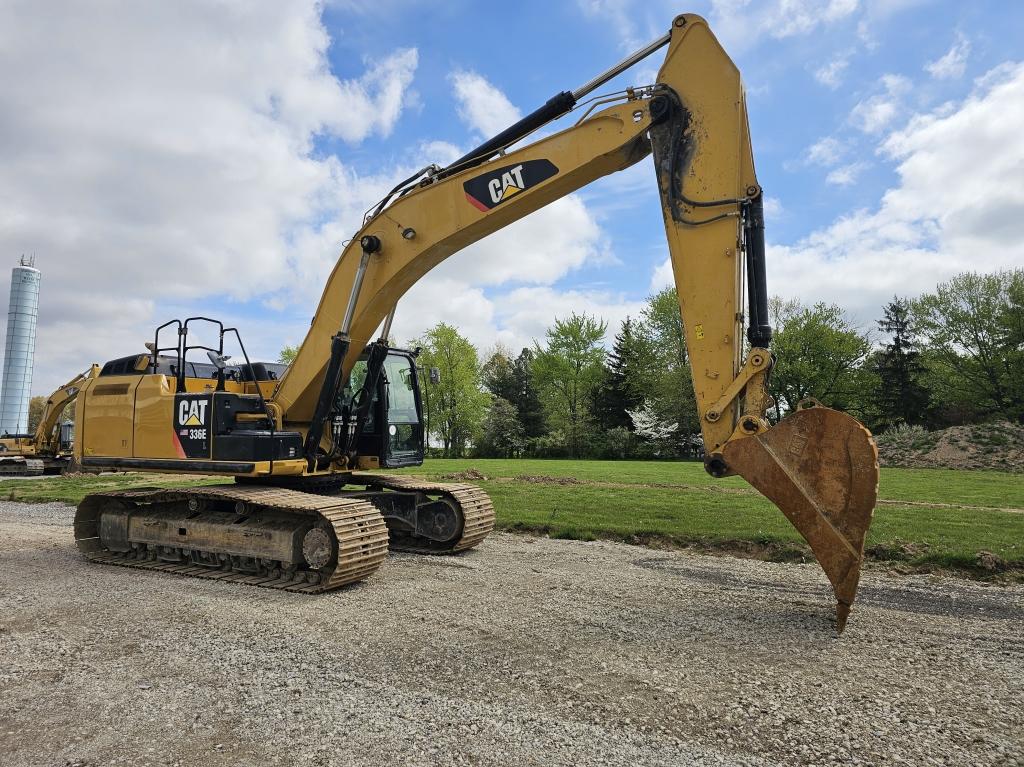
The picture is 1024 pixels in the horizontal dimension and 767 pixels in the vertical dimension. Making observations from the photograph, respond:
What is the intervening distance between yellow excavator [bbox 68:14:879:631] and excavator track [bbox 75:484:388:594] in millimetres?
27

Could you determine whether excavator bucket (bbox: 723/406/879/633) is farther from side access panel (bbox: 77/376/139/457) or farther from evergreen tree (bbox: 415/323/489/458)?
evergreen tree (bbox: 415/323/489/458)

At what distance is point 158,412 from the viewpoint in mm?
8219

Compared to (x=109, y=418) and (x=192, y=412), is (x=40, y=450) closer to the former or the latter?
(x=109, y=418)

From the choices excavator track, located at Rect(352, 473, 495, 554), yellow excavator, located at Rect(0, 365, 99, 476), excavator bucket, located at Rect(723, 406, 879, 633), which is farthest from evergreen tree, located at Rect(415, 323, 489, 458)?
excavator bucket, located at Rect(723, 406, 879, 633)

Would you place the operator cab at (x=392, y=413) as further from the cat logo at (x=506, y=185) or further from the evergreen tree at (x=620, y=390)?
the evergreen tree at (x=620, y=390)

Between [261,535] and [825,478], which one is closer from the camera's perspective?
[825,478]

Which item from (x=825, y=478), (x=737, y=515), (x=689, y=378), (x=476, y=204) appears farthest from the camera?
(x=689, y=378)

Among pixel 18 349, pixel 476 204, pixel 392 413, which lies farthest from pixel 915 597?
pixel 18 349

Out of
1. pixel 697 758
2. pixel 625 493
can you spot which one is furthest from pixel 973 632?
pixel 625 493

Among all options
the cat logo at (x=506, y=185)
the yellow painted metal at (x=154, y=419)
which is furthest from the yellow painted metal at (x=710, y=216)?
the yellow painted metal at (x=154, y=419)

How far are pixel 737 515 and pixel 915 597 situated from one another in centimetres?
501

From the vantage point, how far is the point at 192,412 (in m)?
7.93

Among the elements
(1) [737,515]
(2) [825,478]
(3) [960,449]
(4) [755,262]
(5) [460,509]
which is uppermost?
(4) [755,262]

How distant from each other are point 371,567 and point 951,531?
860 centimetres
